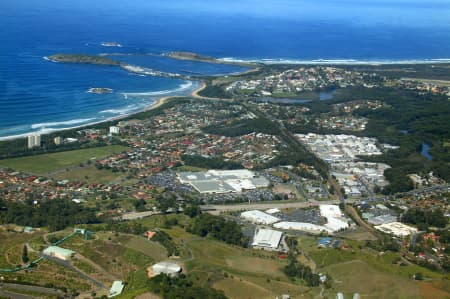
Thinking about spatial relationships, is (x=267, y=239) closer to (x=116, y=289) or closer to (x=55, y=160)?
(x=116, y=289)

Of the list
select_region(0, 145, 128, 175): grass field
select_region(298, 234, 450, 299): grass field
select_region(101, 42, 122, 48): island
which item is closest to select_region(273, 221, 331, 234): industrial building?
select_region(298, 234, 450, 299): grass field

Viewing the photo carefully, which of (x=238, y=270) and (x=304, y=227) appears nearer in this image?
(x=238, y=270)

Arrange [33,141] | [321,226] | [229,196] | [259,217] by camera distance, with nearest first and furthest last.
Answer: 1. [321,226]
2. [259,217]
3. [229,196]
4. [33,141]

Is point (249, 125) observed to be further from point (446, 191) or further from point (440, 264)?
point (440, 264)

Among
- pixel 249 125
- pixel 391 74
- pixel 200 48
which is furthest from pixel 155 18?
pixel 249 125

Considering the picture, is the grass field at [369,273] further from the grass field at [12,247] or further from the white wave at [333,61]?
the white wave at [333,61]

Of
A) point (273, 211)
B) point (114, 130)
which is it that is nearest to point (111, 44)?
point (114, 130)
